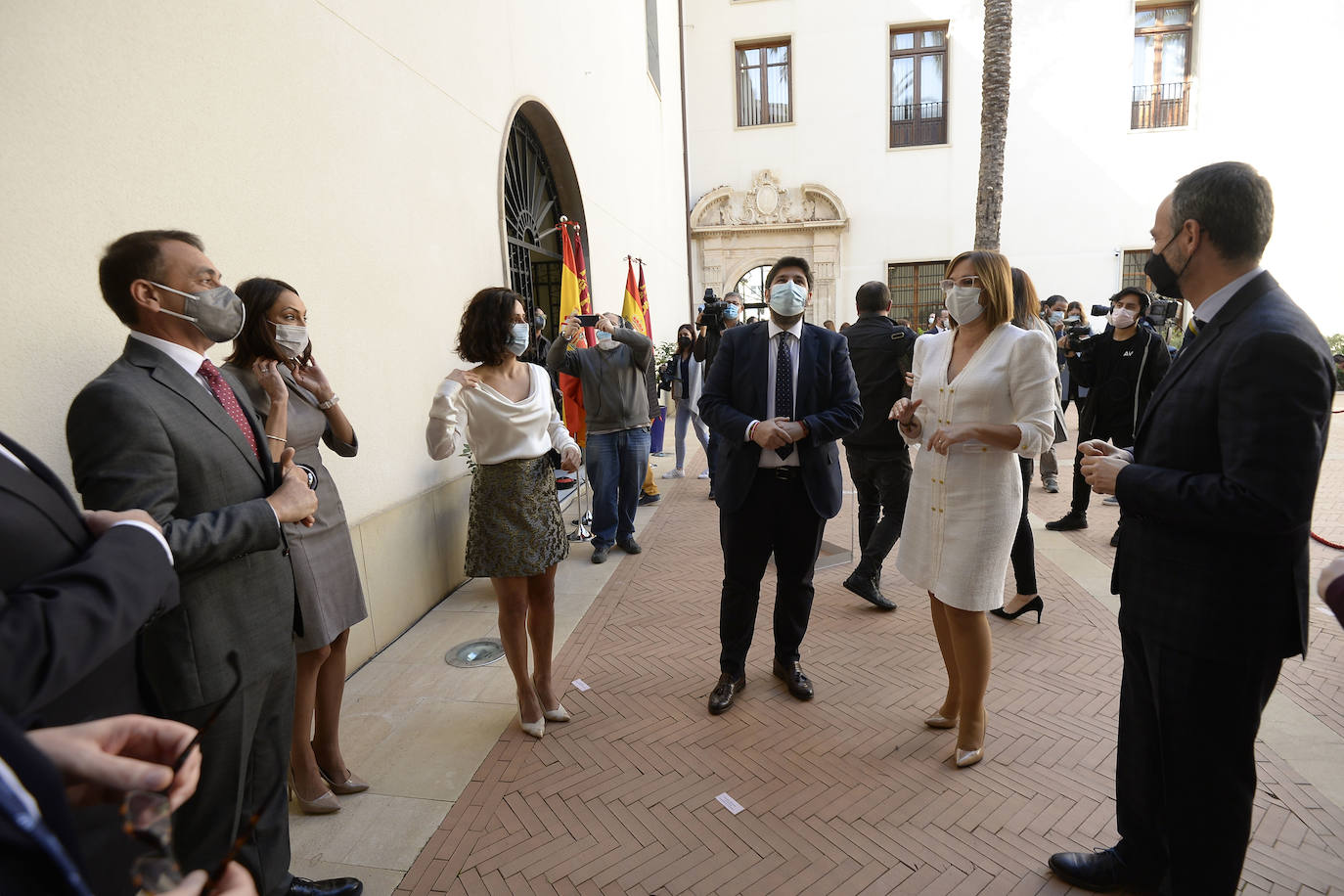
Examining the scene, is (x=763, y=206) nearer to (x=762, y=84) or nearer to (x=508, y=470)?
(x=762, y=84)

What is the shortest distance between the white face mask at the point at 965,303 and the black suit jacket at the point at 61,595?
2666 mm

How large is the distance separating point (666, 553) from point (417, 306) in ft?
8.95

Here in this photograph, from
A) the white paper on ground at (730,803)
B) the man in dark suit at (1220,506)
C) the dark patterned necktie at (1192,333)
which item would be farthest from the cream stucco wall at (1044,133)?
the man in dark suit at (1220,506)

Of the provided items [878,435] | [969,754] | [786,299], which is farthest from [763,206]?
[969,754]

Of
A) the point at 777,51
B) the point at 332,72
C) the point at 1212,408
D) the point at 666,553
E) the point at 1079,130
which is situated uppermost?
the point at 777,51

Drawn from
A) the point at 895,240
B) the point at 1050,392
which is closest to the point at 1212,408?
the point at 1050,392

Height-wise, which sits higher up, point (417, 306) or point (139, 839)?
point (417, 306)

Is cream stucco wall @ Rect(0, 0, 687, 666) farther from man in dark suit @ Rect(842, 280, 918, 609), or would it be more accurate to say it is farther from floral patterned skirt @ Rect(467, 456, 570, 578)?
man in dark suit @ Rect(842, 280, 918, 609)

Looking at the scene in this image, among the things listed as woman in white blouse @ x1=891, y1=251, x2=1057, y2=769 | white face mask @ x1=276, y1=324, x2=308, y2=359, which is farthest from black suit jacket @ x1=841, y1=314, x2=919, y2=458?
white face mask @ x1=276, y1=324, x2=308, y2=359

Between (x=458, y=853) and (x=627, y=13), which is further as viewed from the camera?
(x=627, y=13)

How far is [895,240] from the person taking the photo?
18.2m

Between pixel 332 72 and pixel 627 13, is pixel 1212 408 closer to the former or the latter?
pixel 332 72

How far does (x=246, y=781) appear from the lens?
193 cm

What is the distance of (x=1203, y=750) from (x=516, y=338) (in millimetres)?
2769
